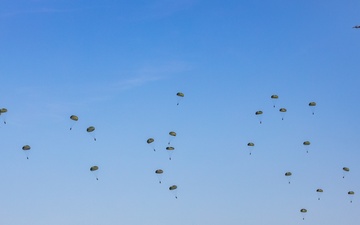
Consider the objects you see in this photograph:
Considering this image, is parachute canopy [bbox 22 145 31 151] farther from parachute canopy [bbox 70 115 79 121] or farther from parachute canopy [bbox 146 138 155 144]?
parachute canopy [bbox 146 138 155 144]

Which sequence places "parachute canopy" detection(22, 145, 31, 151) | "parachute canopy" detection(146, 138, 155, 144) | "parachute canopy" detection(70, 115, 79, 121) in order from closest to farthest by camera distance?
"parachute canopy" detection(22, 145, 31, 151)
"parachute canopy" detection(70, 115, 79, 121)
"parachute canopy" detection(146, 138, 155, 144)

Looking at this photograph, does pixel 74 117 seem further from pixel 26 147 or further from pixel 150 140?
pixel 150 140

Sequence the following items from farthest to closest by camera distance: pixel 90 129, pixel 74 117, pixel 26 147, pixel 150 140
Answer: pixel 150 140 → pixel 90 129 → pixel 26 147 → pixel 74 117

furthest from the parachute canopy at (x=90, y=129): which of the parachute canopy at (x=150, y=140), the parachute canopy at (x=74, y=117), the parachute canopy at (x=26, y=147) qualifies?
the parachute canopy at (x=26, y=147)

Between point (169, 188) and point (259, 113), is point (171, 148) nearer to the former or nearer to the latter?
point (169, 188)

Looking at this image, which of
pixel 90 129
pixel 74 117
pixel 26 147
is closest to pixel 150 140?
pixel 90 129

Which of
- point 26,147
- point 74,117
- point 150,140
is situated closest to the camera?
point 74,117

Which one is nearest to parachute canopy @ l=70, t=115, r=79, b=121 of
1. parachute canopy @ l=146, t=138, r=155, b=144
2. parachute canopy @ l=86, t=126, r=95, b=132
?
parachute canopy @ l=86, t=126, r=95, b=132

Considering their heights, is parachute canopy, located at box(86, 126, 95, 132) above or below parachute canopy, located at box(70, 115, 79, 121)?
below

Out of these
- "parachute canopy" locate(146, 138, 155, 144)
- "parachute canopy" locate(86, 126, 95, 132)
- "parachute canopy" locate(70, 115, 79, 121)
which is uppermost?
"parachute canopy" locate(70, 115, 79, 121)

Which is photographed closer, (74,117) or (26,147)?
(74,117)

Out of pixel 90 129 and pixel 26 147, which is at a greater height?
pixel 90 129

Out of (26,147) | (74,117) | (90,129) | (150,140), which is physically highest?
(74,117)

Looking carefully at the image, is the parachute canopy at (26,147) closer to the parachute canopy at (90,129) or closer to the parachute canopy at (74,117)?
the parachute canopy at (74,117)
